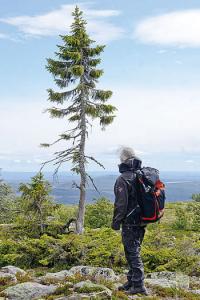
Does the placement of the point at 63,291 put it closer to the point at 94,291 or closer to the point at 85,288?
the point at 85,288

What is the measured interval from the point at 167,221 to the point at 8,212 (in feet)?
46.9

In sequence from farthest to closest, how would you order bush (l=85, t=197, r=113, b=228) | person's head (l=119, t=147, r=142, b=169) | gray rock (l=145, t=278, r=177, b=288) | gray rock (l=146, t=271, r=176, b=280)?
bush (l=85, t=197, r=113, b=228) → gray rock (l=146, t=271, r=176, b=280) → gray rock (l=145, t=278, r=177, b=288) → person's head (l=119, t=147, r=142, b=169)

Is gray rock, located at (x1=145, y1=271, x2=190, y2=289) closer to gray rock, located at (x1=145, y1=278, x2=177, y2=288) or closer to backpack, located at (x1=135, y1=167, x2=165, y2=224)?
gray rock, located at (x1=145, y1=278, x2=177, y2=288)

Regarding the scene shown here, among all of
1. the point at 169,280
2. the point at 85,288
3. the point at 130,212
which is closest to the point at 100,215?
the point at 169,280

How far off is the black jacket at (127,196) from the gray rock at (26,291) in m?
2.25

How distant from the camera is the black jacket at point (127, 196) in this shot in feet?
29.5

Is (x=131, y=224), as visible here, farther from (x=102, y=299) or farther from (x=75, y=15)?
(x=75, y=15)

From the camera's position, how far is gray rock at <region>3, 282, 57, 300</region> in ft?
31.8

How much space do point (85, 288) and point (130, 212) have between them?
6.38 feet

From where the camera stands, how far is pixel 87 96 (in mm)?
28641

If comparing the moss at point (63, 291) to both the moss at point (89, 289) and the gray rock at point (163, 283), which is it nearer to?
the moss at point (89, 289)

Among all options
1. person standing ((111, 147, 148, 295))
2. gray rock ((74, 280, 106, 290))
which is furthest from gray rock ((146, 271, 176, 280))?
person standing ((111, 147, 148, 295))

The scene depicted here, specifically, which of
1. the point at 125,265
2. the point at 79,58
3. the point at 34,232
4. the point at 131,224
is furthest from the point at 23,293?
the point at 79,58

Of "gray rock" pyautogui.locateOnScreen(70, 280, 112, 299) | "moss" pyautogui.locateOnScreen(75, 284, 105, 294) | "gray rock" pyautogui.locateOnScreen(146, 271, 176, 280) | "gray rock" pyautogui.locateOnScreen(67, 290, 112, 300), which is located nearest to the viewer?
"gray rock" pyautogui.locateOnScreen(67, 290, 112, 300)
